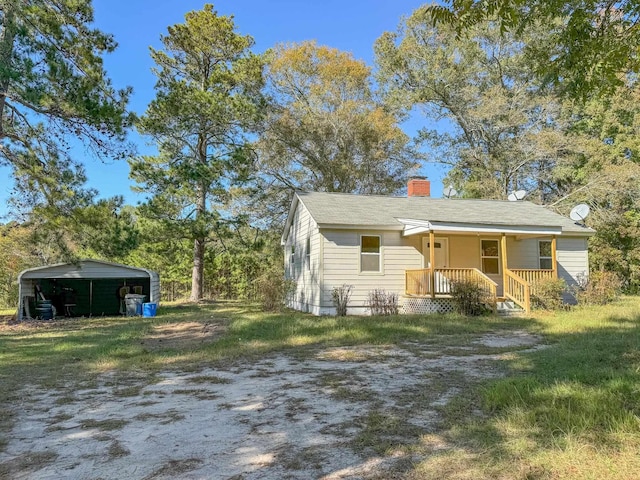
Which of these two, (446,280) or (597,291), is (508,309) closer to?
(446,280)

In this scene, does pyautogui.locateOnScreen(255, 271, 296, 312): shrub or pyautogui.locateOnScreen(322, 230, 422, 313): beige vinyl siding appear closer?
pyautogui.locateOnScreen(322, 230, 422, 313): beige vinyl siding

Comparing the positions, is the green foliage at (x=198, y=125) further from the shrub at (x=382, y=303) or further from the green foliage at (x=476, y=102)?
the green foliage at (x=476, y=102)

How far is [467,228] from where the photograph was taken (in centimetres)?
1363

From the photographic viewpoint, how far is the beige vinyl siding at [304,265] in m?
14.6

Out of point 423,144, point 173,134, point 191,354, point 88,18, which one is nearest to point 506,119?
point 423,144

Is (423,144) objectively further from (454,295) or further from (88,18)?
(88,18)

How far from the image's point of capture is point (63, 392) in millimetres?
5371

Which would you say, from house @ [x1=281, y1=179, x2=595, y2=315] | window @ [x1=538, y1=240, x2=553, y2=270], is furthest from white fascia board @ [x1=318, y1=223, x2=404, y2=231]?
window @ [x1=538, y1=240, x2=553, y2=270]

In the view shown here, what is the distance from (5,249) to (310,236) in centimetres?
1599

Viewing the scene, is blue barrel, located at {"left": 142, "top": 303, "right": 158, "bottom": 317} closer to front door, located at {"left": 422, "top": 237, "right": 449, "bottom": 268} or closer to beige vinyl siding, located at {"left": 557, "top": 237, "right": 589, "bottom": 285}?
front door, located at {"left": 422, "top": 237, "right": 449, "bottom": 268}

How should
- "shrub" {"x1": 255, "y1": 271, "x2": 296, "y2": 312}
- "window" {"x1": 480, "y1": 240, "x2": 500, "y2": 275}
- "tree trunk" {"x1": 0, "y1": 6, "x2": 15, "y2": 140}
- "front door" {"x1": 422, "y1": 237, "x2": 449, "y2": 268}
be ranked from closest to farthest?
"tree trunk" {"x1": 0, "y1": 6, "x2": 15, "y2": 140} < "shrub" {"x1": 255, "y1": 271, "x2": 296, "y2": 312} < "front door" {"x1": 422, "y1": 237, "x2": 449, "y2": 268} < "window" {"x1": 480, "y1": 240, "x2": 500, "y2": 275}

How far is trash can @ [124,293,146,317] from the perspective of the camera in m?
15.5

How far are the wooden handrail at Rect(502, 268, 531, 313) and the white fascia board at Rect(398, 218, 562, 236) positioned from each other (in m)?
1.29

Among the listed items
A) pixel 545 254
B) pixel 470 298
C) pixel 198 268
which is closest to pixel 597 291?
pixel 545 254
